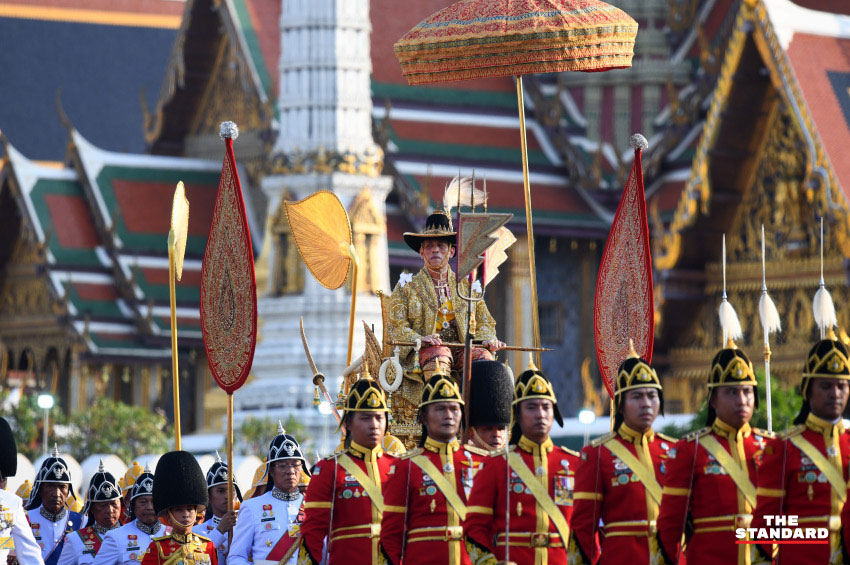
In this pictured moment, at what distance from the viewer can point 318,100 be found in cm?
3419

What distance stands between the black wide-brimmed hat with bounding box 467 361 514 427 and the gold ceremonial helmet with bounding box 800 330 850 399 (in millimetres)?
2666

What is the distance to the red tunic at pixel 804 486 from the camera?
1218cm

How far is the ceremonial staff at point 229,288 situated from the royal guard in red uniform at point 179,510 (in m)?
0.78

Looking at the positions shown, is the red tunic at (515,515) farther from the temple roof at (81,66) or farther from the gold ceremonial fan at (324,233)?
the temple roof at (81,66)

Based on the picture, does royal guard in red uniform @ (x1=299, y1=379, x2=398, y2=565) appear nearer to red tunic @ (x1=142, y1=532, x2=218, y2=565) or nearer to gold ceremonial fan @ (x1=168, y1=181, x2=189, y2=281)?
red tunic @ (x1=142, y1=532, x2=218, y2=565)

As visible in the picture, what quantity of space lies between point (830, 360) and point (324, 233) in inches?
252

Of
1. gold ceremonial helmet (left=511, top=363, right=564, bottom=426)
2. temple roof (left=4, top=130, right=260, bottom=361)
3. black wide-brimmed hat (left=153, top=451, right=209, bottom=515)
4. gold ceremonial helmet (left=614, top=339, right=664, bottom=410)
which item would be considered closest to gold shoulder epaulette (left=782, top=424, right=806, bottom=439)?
gold ceremonial helmet (left=614, top=339, right=664, bottom=410)

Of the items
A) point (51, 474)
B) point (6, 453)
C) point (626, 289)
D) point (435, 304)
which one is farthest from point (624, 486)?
point (51, 474)

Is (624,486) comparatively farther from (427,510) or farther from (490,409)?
(490,409)

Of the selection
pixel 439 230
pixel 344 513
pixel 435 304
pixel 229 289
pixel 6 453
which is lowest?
pixel 344 513

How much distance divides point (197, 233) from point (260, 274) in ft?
13.5

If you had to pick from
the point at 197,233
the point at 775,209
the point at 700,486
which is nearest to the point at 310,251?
the point at 700,486

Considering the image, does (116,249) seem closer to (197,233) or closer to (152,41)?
(197,233)

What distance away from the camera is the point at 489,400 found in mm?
14516
